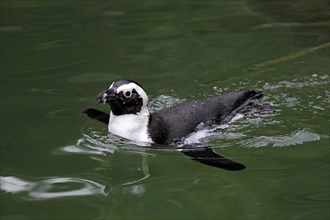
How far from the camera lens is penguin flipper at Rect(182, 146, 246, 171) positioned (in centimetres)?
512

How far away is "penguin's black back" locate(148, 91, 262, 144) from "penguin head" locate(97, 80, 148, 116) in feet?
0.63

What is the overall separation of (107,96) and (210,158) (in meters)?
0.94

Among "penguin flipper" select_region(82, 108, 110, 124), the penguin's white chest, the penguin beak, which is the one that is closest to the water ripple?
the penguin's white chest

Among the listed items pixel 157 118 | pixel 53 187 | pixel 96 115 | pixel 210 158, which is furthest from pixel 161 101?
pixel 53 187

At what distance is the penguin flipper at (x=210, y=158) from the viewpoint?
16.8 ft

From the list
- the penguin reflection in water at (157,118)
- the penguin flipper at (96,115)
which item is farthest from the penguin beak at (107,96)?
the penguin flipper at (96,115)

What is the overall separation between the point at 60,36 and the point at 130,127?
146 inches

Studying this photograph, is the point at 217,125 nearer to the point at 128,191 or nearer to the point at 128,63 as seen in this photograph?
the point at 128,191

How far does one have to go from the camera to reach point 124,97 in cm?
552

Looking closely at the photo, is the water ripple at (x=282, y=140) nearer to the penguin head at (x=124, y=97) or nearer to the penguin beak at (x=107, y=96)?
the penguin head at (x=124, y=97)

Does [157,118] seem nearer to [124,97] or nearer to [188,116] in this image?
[188,116]

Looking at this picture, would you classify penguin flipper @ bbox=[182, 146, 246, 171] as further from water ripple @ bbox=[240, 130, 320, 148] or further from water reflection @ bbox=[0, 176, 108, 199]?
water reflection @ bbox=[0, 176, 108, 199]

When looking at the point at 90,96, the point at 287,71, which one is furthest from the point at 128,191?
the point at 287,71

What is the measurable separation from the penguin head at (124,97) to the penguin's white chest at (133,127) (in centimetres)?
4
